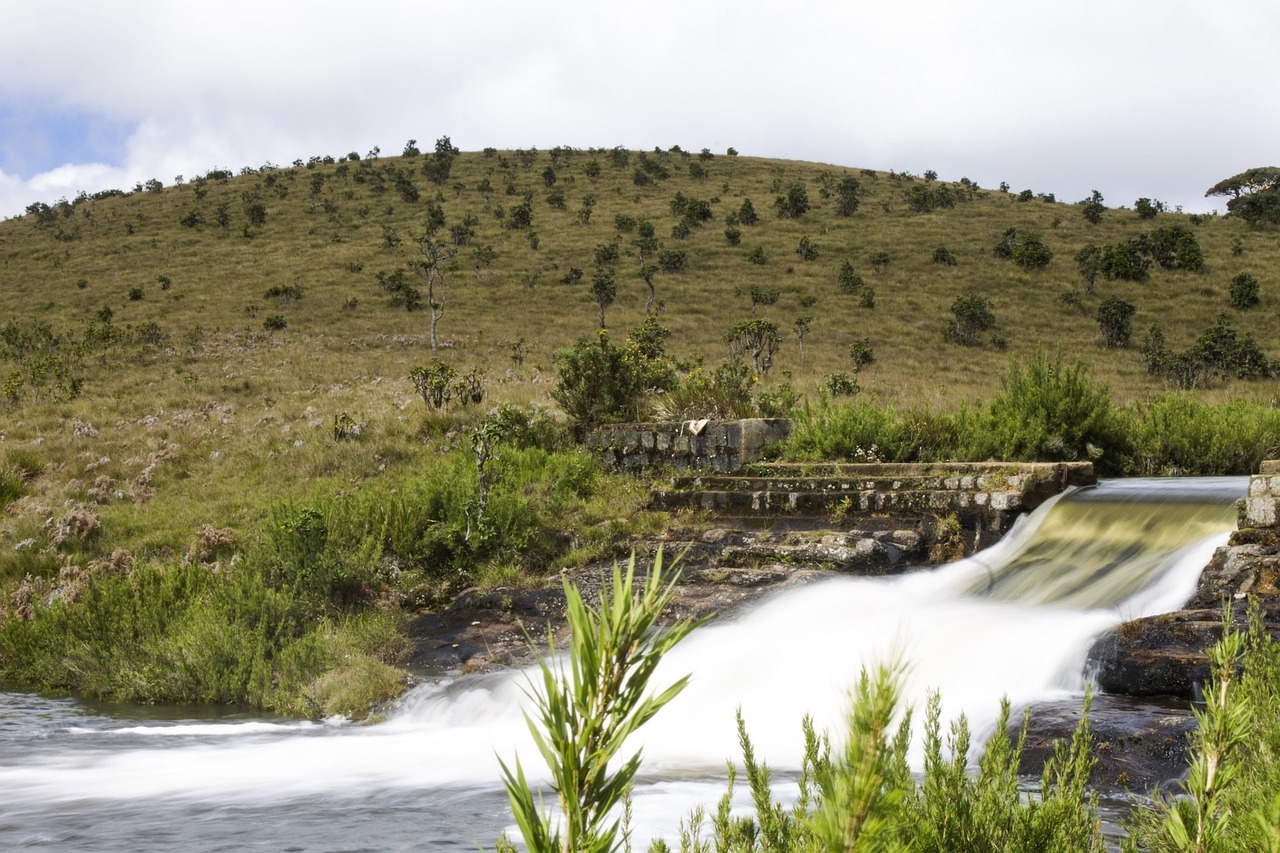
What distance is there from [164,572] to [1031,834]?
1114 centimetres

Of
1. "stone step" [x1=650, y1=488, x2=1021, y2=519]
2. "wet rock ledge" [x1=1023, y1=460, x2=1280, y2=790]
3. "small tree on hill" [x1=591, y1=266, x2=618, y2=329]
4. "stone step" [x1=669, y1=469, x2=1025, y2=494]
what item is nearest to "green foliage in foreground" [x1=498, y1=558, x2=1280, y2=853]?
"wet rock ledge" [x1=1023, y1=460, x2=1280, y2=790]

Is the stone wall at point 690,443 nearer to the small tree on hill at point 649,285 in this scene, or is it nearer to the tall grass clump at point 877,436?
the tall grass clump at point 877,436

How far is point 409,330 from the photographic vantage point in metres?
38.4

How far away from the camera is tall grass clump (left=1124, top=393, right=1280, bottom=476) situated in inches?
472

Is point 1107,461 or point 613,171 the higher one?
point 613,171

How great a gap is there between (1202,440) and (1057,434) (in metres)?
1.81

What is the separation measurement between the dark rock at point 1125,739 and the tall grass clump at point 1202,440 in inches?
277

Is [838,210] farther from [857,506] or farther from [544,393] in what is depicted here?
[857,506]

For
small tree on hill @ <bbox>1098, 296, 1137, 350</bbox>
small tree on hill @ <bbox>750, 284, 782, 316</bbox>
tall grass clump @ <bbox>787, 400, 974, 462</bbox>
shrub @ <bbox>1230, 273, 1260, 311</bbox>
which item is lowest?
tall grass clump @ <bbox>787, 400, 974, 462</bbox>

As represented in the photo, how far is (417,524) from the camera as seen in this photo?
11.2 m

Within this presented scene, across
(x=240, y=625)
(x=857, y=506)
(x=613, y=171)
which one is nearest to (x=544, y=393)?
(x=857, y=506)

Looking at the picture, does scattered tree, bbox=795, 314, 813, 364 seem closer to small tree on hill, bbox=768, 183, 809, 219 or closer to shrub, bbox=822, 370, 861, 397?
shrub, bbox=822, 370, 861, 397

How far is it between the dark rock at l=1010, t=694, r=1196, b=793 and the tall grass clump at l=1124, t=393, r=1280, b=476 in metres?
7.03

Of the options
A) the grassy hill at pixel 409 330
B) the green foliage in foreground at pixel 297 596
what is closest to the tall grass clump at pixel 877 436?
the grassy hill at pixel 409 330
